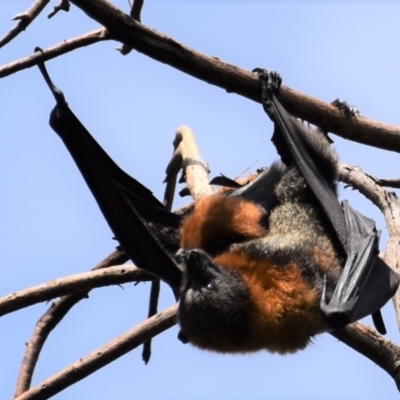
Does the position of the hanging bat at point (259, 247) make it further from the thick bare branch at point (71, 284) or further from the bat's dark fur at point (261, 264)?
the thick bare branch at point (71, 284)

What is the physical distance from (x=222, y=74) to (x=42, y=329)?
3.36 m

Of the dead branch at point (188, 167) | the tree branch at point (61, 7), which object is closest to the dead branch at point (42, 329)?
the dead branch at point (188, 167)

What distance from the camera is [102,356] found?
6.99 meters

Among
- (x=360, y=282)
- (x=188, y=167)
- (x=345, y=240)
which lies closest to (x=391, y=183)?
(x=345, y=240)

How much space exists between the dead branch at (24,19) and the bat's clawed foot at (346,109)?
93.2 inches

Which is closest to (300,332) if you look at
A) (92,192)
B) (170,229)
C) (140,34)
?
(170,229)

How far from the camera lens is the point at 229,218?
7.34m

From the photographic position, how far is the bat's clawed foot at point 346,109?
6391 millimetres

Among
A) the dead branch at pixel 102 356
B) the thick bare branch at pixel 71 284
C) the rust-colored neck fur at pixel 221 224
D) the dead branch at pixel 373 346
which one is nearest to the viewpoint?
the dead branch at pixel 102 356

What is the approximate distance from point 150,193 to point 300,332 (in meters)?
2.13

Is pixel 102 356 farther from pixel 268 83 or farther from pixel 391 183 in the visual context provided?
pixel 391 183

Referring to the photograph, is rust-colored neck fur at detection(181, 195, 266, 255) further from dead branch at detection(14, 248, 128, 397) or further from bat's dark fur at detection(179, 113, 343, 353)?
dead branch at detection(14, 248, 128, 397)

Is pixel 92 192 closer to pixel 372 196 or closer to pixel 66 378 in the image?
pixel 66 378

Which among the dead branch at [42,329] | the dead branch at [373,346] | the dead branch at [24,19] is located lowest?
the dead branch at [373,346]
